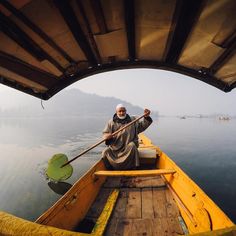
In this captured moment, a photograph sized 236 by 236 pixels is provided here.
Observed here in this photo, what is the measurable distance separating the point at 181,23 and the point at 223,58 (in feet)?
3.51

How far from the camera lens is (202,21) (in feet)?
7.29

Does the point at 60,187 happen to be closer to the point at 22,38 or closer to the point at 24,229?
the point at 22,38

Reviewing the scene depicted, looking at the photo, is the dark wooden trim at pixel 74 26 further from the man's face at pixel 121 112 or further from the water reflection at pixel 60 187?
the water reflection at pixel 60 187

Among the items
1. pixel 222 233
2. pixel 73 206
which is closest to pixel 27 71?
pixel 73 206

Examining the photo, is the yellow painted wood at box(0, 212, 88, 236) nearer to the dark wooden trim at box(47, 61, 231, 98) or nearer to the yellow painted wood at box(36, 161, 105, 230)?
the yellow painted wood at box(36, 161, 105, 230)

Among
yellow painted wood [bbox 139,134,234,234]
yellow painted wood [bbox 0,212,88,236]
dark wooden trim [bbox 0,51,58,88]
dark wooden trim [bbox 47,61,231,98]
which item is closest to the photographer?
yellow painted wood [bbox 0,212,88,236]

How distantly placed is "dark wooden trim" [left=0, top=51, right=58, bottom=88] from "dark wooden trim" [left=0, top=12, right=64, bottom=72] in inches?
12.0

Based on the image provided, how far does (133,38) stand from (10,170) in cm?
1543

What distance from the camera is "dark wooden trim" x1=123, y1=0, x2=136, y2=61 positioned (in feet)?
6.81


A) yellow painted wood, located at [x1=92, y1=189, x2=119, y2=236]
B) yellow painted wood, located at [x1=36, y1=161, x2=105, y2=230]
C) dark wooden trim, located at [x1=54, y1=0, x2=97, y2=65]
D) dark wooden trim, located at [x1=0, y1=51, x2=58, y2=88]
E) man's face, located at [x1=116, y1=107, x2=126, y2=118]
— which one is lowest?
yellow painted wood, located at [x1=92, y1=189, x2=119, y2=236]

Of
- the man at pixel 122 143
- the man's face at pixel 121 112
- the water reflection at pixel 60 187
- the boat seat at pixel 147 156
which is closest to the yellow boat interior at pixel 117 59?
the man at pixel 122 143

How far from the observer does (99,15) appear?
7.17ft

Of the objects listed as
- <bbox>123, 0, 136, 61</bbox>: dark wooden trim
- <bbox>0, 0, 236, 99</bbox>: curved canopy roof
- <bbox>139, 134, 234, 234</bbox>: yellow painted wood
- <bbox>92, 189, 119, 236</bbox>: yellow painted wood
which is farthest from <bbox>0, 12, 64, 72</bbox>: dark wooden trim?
<bbox>139, 134, 234, 234</bbox>: yellow painted wood

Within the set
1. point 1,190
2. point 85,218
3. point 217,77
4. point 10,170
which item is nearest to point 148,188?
point 85,218
